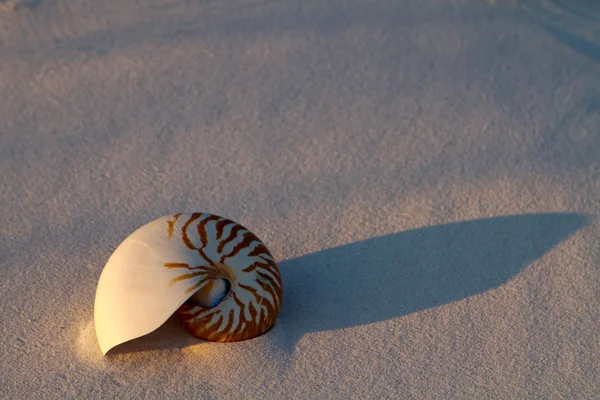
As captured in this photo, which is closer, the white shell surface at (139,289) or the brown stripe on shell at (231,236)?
the white shell surface at (139,289)

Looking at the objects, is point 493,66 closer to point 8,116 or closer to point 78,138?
point 78,138

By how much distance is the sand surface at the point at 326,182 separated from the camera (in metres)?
3.11

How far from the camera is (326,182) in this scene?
3961 millimetres

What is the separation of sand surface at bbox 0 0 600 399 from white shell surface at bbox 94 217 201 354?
0.20 meters

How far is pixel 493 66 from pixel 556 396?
90.7 inches

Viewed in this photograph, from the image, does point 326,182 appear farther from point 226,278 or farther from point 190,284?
point 190,284

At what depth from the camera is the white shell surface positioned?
292 centimetres

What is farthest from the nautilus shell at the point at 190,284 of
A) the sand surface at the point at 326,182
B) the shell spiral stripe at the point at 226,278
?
the sand surface at the point at 326,182

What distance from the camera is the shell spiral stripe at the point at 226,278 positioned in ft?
9.84

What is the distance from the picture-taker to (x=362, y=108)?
439 centimetres

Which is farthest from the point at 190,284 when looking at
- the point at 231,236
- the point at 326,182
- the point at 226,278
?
the point at 326,182

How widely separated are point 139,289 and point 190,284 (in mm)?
201

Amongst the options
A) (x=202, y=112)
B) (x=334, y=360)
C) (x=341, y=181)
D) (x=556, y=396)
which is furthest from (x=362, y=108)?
(x=556, y=396)

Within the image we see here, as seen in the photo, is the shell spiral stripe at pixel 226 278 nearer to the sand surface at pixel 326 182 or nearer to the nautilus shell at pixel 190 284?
the nautilus shell at pixel 190 284
